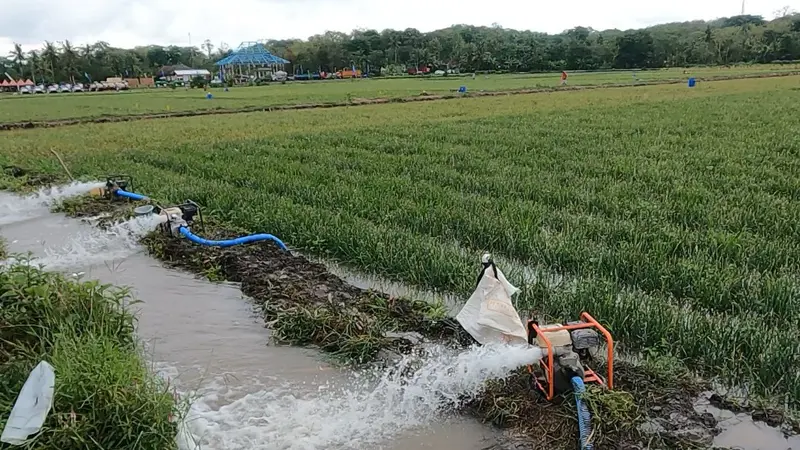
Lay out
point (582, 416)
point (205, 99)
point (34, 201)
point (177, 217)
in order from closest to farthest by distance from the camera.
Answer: point (582, 416) → point (177, 217) → point (34, 201) → point (205, 99)

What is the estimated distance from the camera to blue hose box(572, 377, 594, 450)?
2820 mm

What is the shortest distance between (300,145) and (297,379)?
957cm

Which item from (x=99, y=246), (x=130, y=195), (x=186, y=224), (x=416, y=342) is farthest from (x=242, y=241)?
(x=130, y=195)

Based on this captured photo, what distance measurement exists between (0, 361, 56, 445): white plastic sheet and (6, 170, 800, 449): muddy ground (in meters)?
1.66

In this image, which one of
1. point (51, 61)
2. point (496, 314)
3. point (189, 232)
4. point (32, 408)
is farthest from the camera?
point (51, 61)

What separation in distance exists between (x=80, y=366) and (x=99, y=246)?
3.98 meters

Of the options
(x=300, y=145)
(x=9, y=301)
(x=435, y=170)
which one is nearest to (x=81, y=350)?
(x=9, y=301)

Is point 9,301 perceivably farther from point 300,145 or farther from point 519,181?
point 300,145

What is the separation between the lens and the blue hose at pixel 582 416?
2820mm

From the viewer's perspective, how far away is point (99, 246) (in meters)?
6.61

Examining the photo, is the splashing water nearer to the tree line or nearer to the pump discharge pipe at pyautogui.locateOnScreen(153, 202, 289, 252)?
the pump discharge pipe at pyautogui.locateOnScreen(153, 202, 289, 252)

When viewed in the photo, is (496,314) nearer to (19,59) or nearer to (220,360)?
(220,360)

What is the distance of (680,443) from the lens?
9.53 ft

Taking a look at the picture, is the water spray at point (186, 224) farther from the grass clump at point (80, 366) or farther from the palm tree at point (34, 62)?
the palm tree at point (34, 62)
